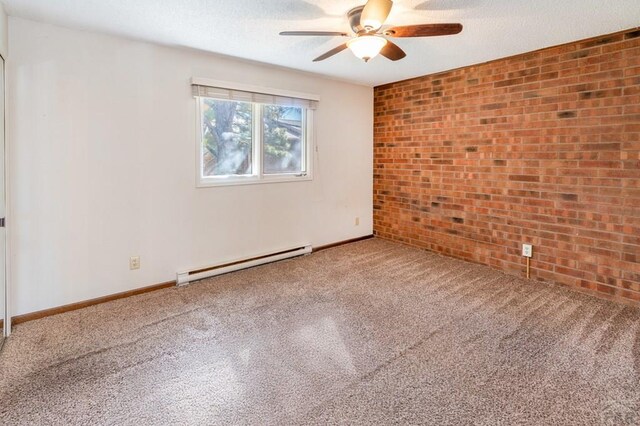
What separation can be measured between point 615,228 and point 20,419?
418 cm

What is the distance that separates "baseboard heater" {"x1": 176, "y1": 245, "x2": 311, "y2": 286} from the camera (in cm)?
337

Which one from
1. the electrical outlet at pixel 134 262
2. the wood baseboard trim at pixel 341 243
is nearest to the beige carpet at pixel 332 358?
the electrical outlet at pixel 134 262

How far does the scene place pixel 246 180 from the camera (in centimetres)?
379

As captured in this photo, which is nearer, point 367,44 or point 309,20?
point 367,44

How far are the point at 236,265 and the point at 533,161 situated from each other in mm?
3161

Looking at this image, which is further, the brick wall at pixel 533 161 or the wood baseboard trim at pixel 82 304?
the brick wall at pixel 533 161

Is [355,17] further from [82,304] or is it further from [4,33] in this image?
[82,304]

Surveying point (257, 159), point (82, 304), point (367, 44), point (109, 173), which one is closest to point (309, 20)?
point (367, 44)

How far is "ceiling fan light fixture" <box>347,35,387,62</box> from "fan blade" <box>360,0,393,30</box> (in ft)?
0.47

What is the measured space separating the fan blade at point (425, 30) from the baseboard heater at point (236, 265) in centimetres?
261

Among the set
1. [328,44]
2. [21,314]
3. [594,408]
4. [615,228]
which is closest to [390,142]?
[328,44]

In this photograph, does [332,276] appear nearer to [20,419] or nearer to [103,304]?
[103,304]

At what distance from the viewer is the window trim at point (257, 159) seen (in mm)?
3422

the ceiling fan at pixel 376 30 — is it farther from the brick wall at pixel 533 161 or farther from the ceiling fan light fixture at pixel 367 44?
the brick wall at pixel 533 161
